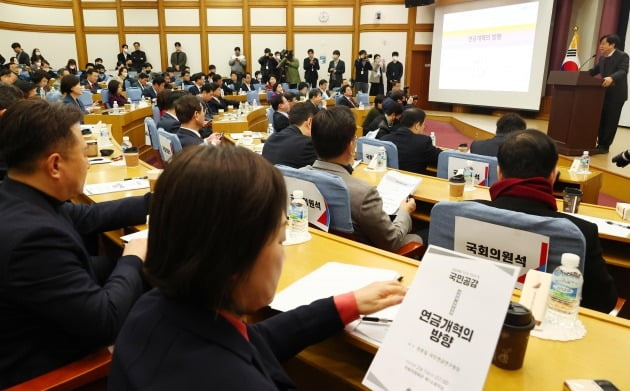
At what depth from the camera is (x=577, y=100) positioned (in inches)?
238

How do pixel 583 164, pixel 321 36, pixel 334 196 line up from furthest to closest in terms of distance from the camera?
pixel 321 36, pixel 583 164, pixel 334 196

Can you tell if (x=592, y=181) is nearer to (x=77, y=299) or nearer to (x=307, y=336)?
(x=307, y=336)

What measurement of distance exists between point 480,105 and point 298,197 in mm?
10766

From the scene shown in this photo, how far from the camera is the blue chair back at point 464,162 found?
3.43 meters

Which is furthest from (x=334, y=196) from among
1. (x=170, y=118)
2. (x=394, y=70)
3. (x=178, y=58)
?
(x=178, y=58)

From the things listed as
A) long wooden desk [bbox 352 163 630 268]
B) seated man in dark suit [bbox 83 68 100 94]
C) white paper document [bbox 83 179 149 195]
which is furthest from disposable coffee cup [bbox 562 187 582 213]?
seated man in dark suit [bbox 83 68 100 94]

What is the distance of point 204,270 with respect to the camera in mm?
737

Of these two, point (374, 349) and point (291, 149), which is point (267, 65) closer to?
point (291, 149)

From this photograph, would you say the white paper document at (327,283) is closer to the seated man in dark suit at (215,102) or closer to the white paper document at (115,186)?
the white paper document at (115,186)

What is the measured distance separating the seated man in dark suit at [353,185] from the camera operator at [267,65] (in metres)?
11.2

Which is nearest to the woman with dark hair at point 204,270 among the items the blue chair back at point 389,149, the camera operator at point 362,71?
the blue chair back at point 389,149

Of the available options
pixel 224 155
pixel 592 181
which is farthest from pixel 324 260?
pixel 592 181

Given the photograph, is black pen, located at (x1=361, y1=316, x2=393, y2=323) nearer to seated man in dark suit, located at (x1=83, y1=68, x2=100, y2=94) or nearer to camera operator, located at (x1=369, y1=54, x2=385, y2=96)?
seated man in dark suit, located at (x1=83, y1=68, x2=100, y2=94)

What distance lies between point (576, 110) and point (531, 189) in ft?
16.5
